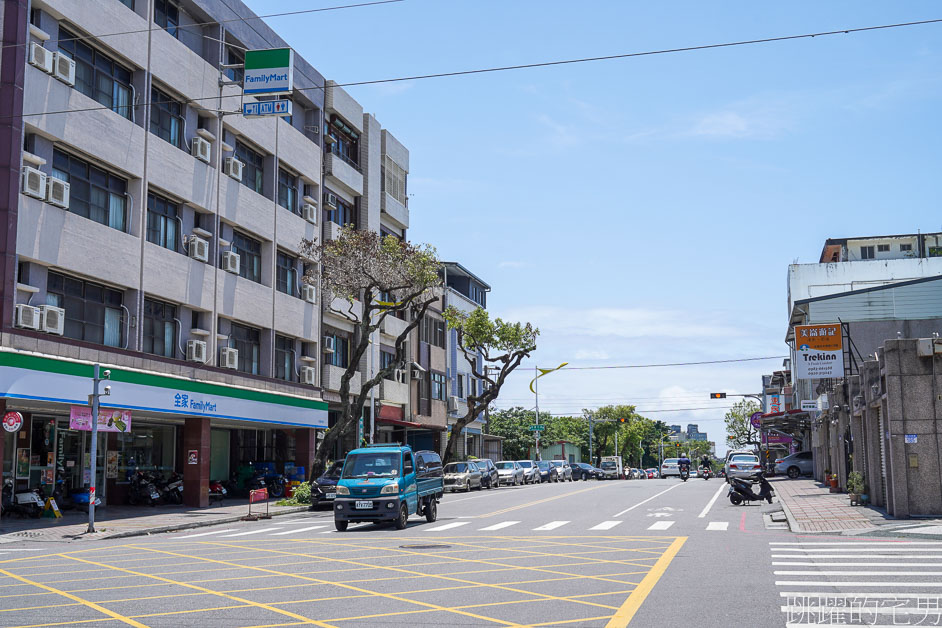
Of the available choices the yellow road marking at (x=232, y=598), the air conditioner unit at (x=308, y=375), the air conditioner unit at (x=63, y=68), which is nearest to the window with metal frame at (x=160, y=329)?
the air conditioner unit at (x=63, y=68)

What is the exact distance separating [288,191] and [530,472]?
1114 inches

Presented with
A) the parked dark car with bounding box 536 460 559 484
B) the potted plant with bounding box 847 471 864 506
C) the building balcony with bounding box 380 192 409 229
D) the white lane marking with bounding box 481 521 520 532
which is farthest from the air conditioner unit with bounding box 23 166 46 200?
the parked dark car with bounding box 536 460 559 484

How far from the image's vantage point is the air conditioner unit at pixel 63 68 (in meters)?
24.9

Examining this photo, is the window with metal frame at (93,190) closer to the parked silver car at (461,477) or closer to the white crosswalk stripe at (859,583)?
the white crosswalk stripe at (859,583)

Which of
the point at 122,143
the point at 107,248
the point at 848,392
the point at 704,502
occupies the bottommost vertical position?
the point at 704,502

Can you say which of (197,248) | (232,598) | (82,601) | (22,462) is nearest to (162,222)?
(197,248)

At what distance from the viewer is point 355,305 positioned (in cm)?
4594

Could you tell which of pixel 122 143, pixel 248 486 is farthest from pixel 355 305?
pixel 122 143

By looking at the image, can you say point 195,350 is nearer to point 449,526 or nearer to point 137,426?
point 137,426

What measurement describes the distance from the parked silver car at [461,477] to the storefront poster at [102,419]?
2287 centimetres

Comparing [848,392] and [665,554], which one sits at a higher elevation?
[848,392]

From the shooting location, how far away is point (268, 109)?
23.3m

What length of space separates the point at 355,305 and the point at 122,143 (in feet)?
63.5

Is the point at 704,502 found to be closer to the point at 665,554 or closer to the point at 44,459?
the point at 665,554
